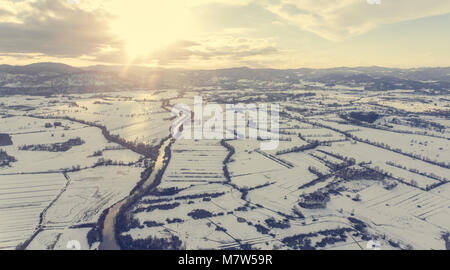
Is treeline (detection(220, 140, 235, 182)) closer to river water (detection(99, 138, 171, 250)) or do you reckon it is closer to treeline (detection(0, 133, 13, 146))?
river water (detection(99, 138, 171, 250))

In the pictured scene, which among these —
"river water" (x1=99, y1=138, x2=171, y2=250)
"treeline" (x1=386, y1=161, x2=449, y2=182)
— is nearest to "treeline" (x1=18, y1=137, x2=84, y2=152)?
"river water" (x1=99, y1=138, x2=171, y2=250)

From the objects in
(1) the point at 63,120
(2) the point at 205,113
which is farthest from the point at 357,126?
(1) the point at 63,120

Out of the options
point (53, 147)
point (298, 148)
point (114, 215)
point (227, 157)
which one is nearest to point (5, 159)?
point (53, 147)

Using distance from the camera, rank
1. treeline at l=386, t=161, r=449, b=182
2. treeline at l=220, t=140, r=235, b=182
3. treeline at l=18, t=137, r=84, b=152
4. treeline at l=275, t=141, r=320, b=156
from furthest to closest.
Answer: treeline at l=18, t=137, r=84, b=152 → treeline at l=275, t=141, r=320, b=156 → treeline at l=220, t=140, r=235, b=182 → treeline at l=386, t=161, r=449, b=182

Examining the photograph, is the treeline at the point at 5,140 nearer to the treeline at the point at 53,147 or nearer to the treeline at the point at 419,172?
the treeline at the point at 53,147

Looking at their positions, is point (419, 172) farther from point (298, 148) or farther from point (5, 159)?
point (5, 159)
